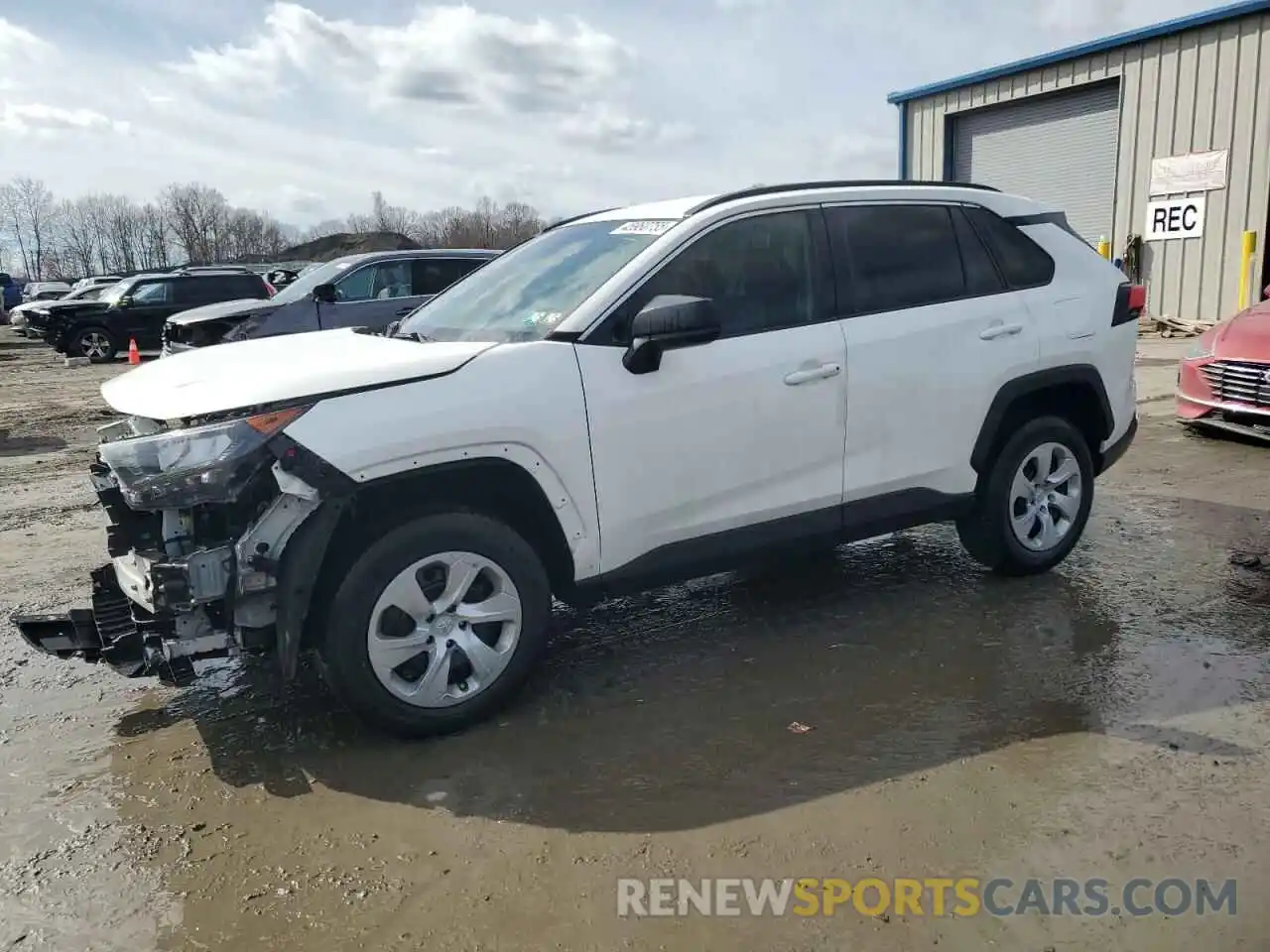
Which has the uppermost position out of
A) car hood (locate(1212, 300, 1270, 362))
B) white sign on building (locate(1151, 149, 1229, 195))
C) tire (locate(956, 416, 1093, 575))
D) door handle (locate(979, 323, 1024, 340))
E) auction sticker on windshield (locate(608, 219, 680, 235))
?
white sign on building (locate(1151, 149, 1229, 195))

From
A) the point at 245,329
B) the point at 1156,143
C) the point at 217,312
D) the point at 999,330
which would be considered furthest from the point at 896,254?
the point at 1156,143

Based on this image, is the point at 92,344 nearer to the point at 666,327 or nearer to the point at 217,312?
the point at 217,312

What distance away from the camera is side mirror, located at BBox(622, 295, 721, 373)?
359cm

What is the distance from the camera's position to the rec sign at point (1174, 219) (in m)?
16.6

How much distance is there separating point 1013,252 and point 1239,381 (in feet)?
13.8

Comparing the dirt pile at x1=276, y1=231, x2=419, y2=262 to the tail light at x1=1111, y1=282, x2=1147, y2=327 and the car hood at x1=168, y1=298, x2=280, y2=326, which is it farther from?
the tail light at x1=1111, y1=282, x2=1147, y2=327

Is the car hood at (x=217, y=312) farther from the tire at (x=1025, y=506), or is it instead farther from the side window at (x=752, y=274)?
the tire at (x=1025, y=506)

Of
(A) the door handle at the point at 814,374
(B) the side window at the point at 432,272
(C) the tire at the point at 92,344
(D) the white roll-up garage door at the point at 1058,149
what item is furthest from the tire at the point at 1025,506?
(C) the tire at the point at 92,344

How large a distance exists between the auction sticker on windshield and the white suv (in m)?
0.02

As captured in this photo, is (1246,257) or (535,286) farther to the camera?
(1246,257)

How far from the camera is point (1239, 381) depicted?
788 cm

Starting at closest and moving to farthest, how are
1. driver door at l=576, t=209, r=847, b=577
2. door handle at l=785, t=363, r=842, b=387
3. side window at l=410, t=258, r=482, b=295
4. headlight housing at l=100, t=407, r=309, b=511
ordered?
headlight housing at l=100, t=407, r=309, b=511, driver door at l=576, t=209, r=847, b=577, door handle at l=785, t=363, r=842, b=387, side window at l=410, t=258, r=482, b=295

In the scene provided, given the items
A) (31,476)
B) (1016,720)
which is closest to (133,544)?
(1016,720)

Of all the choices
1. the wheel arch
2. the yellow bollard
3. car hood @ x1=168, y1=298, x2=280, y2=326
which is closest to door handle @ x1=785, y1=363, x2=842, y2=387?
the wheel arch
